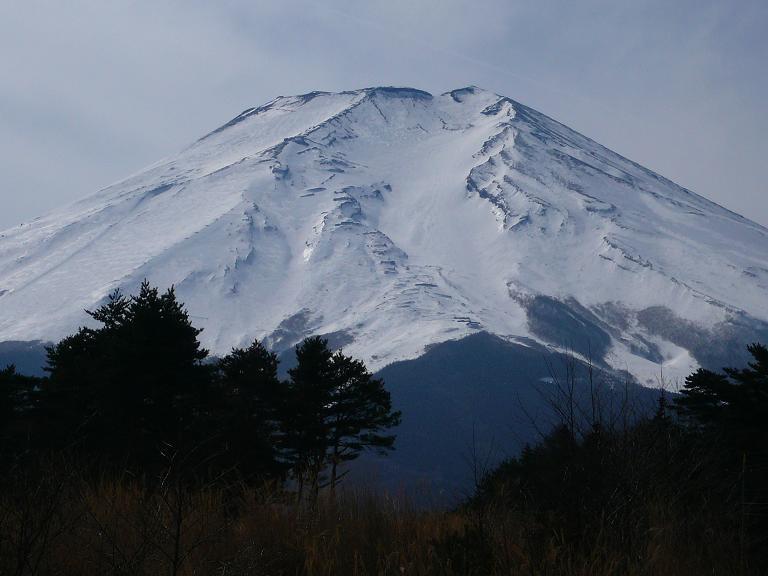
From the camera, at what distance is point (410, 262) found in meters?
166

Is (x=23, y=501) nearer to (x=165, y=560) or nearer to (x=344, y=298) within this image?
(x=165, y=560)

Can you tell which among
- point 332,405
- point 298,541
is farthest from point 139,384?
point 298,541

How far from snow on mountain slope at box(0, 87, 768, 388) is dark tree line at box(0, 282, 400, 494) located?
9818cm

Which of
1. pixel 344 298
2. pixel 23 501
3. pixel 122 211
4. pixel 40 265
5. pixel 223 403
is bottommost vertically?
pixel 23 501

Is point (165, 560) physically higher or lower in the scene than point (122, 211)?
lower

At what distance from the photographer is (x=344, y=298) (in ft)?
497

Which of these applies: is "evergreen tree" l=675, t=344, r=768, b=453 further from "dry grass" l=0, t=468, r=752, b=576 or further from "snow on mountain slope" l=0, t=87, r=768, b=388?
"snow on mountain slope" l=0, t=87, r=768, b=388

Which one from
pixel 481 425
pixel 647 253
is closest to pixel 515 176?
pixel 647 253

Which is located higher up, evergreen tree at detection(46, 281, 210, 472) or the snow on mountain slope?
the snow on mountain slope

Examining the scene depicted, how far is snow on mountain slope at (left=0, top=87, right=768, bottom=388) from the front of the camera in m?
146

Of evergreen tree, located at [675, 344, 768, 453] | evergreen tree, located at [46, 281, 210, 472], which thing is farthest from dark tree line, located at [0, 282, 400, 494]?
evergreen tree, located at [675, 344, 768, 453]

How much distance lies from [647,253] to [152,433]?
16370 centimetres

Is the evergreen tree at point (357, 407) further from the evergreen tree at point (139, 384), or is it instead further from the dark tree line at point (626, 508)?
the dark tree line at point (626, 508)

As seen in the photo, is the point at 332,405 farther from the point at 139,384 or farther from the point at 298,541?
the point at 298,541
